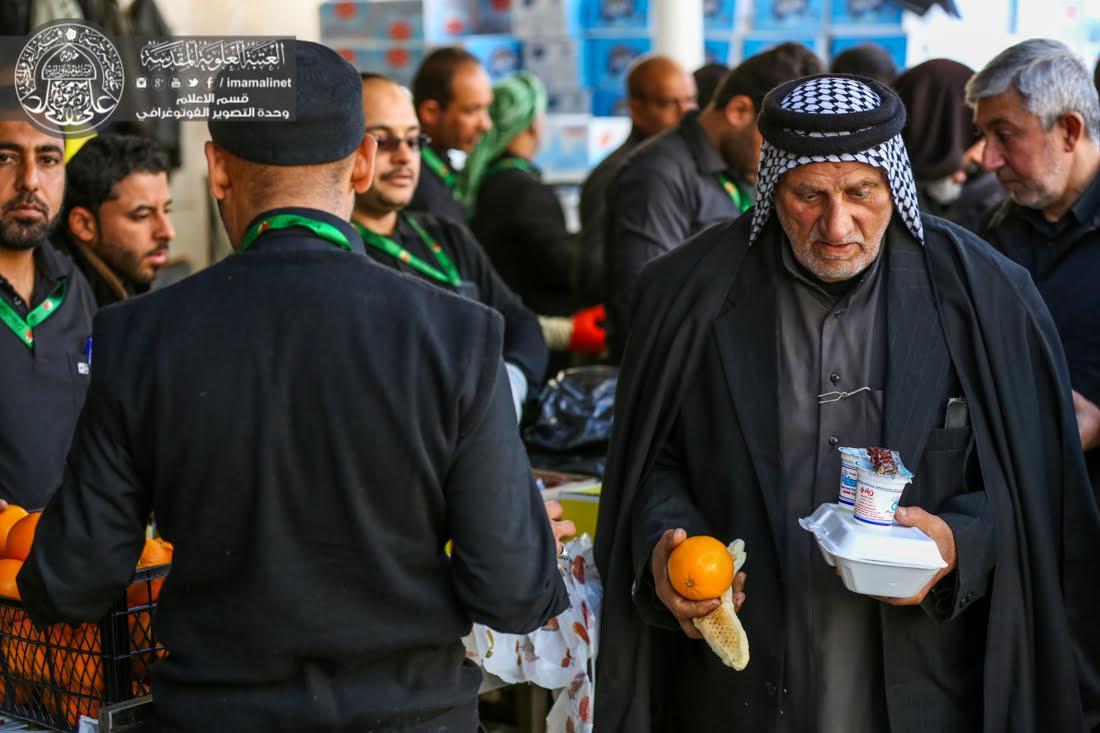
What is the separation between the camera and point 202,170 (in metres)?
8.95

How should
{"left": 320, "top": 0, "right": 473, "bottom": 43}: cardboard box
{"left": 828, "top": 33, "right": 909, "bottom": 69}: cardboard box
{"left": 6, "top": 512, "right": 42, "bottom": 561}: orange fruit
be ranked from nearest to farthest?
A: {"left": 6, "top": 512, "right": 42, "bottom": 561}: orange fruit
{"left": 320, "top": 0, "right": 473, "bottom": 43}: cardboard box
{"left": 828, "top": 33, "right": 909, "bottom": 69}: cardboard box

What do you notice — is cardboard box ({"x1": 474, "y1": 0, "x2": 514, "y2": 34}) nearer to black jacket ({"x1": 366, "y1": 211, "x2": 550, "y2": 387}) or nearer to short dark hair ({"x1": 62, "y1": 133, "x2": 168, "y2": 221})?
black jacket ({"x1": 366, "y1": 211, "x2": 550, "y2": 387})

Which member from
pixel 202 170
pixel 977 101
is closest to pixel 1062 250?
pixel 977 101

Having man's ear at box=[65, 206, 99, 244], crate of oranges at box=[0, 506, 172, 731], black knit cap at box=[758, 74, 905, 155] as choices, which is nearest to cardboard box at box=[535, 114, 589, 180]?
man's ear at box=[65, 206, 99, 244]

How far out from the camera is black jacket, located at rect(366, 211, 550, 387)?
4.12 meters

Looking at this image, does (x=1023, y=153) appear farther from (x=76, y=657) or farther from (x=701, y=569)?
(x=76, y=657)

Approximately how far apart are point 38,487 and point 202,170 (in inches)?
238

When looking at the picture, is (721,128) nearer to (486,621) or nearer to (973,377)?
(973,377)

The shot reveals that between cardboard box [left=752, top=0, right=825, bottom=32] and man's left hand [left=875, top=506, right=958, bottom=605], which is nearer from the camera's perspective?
man's left hand [left=875, top=506, right=958, bottom=605]

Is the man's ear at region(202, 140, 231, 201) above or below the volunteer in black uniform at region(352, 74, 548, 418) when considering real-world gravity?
above

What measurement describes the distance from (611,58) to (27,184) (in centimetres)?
567

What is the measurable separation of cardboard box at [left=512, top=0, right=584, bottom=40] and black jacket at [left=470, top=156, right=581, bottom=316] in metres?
2.27

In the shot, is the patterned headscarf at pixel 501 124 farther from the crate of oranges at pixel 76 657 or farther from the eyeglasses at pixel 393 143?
the crate of oranges at pixel 76 657

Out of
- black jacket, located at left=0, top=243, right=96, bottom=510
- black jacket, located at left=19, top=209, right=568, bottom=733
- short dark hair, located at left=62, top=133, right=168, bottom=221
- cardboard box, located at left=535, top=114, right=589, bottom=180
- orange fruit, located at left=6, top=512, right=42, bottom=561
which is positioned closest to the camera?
black jacket, located at left=19, top=209, right=568, bottom=733
